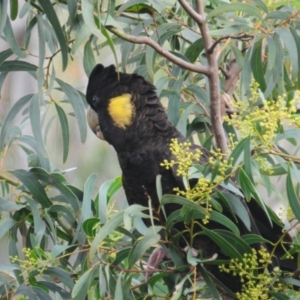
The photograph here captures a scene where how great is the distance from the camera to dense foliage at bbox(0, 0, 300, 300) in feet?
3.85

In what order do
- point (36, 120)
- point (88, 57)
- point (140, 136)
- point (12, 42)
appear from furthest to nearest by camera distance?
point (140, 136) < point (88, 57) < point (36, 120) < point (12, 42)

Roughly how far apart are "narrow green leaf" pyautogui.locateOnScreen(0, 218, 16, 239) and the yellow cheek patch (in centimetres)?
40

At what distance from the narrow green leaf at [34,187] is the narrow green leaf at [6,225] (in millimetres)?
85

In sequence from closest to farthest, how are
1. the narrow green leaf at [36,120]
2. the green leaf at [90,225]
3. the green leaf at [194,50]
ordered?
the green leaf at [90,225] → the narrow green leaf at [36,120] → the green leaf at [194,50]

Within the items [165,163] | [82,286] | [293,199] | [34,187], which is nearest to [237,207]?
[293,199]

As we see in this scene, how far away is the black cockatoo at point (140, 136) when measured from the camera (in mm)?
1609

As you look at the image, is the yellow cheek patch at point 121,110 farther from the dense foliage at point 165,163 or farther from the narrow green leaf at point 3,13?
the narrow green leaf at point 3,13

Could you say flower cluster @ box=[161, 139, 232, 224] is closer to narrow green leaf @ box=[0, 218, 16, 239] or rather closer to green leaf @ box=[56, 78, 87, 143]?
green leaf @ box=[56, 78, 87, 143]

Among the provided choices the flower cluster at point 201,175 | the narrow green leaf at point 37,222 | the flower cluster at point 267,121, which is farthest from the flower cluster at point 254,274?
the narrow green leaf at point 37,222

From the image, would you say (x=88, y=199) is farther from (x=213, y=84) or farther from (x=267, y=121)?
(x=267, y=121)

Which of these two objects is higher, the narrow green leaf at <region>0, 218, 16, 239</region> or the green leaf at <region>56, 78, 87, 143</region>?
the green leaf at <region>56, 78, 87, 143</region>

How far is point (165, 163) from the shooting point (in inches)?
44.3

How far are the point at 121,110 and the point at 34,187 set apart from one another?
13.8 inches

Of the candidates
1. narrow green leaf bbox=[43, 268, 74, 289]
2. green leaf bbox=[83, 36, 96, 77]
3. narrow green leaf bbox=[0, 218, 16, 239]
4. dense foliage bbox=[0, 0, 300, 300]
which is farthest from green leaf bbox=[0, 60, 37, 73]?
narrow green leaf bbox=[43, 268, 74, 289]
